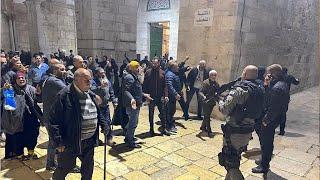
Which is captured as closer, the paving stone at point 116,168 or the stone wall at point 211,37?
the paving stone at point 116,168

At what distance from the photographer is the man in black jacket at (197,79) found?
290 inches

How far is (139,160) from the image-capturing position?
15.5 ft

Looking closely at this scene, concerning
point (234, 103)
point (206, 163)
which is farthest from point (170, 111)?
point (234, 103)

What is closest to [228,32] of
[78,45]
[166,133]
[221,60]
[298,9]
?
[221,60]

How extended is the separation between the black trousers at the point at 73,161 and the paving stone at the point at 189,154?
7.41ft

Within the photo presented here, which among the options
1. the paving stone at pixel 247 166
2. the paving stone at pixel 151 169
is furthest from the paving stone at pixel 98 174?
the paving stone at pixel 247 166

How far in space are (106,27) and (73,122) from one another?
8.86 metres

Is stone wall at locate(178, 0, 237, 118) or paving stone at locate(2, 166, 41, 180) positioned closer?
paving stone at locate(2, 166, 41, 180)

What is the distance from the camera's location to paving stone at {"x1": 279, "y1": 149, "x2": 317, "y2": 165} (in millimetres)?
5113

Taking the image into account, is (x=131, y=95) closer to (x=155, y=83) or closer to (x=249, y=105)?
(x=155, y=83)

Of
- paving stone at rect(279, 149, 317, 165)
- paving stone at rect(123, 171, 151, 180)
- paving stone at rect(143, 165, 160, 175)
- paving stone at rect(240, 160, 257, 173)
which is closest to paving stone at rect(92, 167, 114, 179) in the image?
paving stone at rect(123, 171, 151, 180)

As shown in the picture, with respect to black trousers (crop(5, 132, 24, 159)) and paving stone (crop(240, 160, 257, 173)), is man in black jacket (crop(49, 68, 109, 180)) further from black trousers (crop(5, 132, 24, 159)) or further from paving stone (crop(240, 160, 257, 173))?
paving stone (crop(240, 160, 257, 173))

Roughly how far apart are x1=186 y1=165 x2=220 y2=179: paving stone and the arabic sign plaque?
460 centimetres

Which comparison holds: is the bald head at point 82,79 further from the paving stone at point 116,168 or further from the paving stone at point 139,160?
the paving stone at point 139,160
